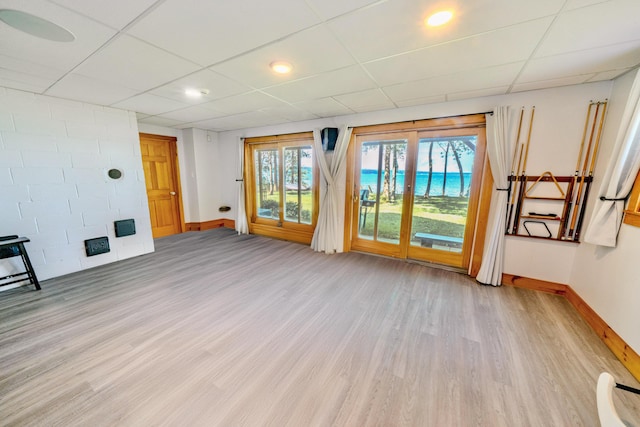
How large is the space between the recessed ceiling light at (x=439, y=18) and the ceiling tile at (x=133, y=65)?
6.35ft

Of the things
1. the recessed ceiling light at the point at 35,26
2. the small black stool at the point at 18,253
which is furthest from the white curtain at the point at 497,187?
the small black stool at the point at 18,253

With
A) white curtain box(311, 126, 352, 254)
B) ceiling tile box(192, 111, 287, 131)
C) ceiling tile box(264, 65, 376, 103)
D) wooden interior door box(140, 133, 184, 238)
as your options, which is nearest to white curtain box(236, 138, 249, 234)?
ceiling tile box(192, 111, 287, 131)

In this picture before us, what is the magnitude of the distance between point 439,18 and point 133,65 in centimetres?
250

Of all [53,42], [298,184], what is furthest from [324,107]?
[53,42]

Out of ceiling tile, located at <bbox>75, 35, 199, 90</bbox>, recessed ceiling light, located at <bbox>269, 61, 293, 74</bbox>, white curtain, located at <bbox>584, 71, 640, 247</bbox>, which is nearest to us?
ceiling tile, located at <bbox>75, 35, 199, 90</bbox>

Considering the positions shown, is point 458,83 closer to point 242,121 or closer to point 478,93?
point 478,93

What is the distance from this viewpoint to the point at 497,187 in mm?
2789

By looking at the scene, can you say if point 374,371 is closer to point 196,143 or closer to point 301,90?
point 301,90

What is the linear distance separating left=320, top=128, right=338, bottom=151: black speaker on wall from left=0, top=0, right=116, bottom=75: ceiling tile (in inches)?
110

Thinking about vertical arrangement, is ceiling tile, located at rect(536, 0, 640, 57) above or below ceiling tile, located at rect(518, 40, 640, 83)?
below

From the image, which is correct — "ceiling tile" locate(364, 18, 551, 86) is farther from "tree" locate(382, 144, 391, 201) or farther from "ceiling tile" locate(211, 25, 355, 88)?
"tree" locate(382, 144, 391, 201)

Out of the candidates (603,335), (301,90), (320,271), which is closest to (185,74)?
(301,90)

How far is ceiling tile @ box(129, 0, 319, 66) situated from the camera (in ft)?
4.20

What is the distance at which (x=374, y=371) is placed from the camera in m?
1.62
